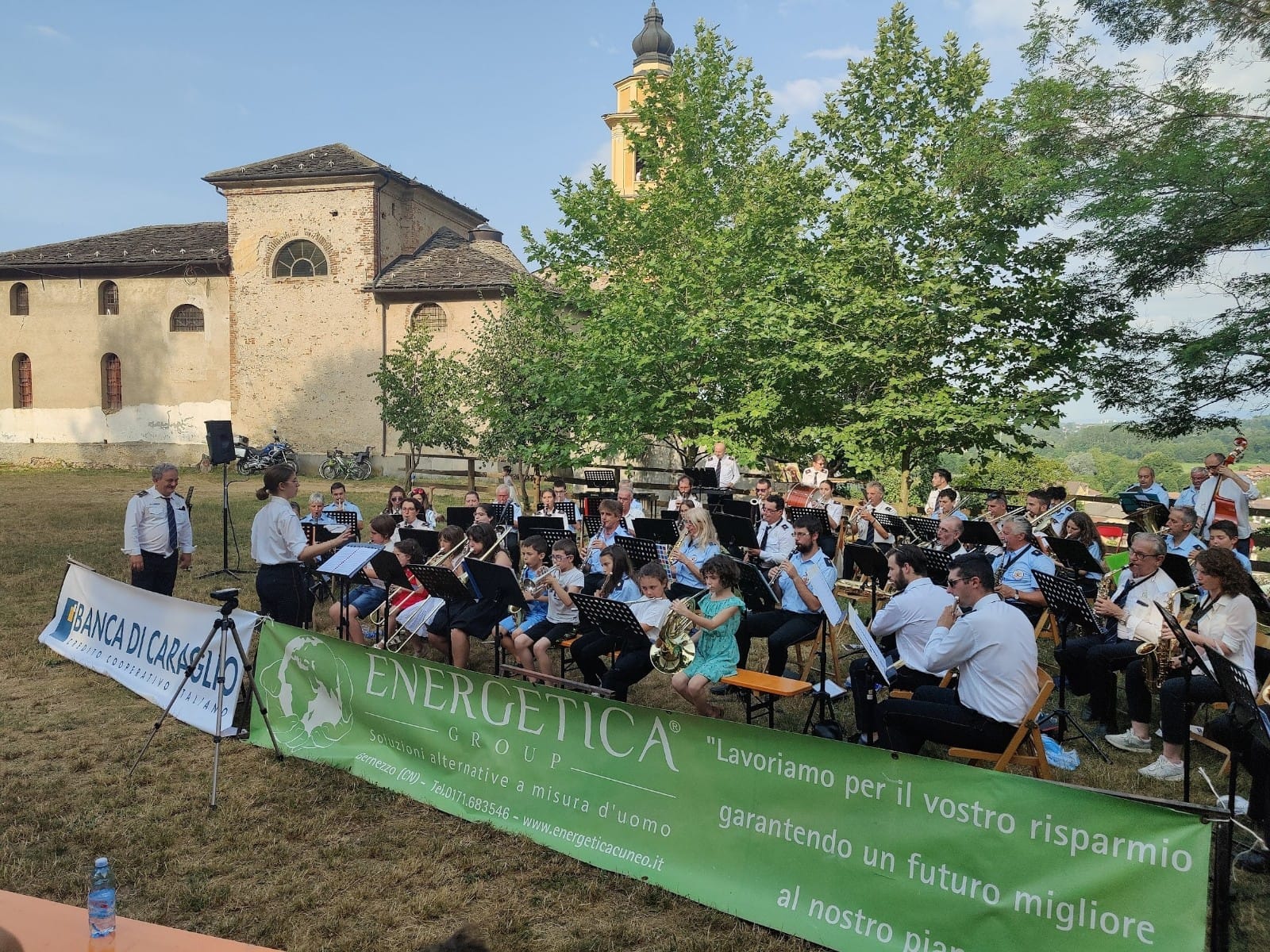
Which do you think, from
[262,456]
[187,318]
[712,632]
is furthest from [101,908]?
[187,318]

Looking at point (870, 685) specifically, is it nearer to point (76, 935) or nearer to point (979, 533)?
A: point (979, 533)

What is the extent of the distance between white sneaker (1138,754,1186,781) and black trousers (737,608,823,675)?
3007 millimetres

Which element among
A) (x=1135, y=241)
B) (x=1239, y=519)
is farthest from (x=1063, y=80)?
(x=1239, y=519)

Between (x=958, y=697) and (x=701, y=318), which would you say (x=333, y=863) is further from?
(x=701, y=318)

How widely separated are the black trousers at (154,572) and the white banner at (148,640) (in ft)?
2.17

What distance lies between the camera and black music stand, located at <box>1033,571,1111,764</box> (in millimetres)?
7629

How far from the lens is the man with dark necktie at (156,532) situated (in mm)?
10648

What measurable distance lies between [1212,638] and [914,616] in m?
2.07

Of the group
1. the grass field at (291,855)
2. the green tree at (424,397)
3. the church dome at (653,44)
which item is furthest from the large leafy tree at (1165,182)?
the church dome at (653,44)

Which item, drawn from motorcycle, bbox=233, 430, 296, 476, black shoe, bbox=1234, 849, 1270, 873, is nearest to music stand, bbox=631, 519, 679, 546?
black shoe, bbox=1234, 849, 1270, 873

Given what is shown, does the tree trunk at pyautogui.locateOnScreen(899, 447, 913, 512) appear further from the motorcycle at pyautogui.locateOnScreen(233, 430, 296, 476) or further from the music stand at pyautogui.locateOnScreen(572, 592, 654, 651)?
the motorcycle at pyautogui.locateOnScreen(233, 430, 296, 476)

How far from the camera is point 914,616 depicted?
7520 millimetres

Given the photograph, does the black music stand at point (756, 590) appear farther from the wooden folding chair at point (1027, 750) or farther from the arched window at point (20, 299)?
the arched window at point (20, 299)

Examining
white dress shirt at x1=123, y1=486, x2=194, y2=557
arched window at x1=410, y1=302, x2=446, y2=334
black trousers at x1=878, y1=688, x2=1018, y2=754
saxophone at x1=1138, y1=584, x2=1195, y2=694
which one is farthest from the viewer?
arched window at x1=410, y1=302, x2=446, y2=334
